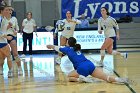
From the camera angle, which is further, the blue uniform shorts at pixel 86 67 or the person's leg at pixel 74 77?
the person's leg at pixel 74 77

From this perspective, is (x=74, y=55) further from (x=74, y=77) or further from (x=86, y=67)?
(x=74, y=77)

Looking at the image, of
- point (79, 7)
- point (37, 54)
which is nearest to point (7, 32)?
point (37, 54)

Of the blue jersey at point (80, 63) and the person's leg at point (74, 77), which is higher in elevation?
the blue jersey at point (80, 63)

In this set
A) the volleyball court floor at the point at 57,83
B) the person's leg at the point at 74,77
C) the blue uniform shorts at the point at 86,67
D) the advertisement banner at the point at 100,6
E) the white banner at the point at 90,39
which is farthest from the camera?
the advertisement banner at the point at 100,6

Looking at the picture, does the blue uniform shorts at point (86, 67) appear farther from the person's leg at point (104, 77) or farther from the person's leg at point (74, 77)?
the person's leg at point (74, 77)

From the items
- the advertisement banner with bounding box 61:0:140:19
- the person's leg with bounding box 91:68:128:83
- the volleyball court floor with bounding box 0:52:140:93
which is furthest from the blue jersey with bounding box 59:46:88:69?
the advertisement banner with bounding box 61:0:140:19

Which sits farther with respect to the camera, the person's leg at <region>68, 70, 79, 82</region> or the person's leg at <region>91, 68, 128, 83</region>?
the person's leg at <region>68, 70, 79, 82</region>

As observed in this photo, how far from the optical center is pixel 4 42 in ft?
32.5

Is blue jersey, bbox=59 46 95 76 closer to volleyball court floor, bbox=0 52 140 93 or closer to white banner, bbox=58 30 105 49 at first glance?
volleyball court floor, bbox=0 52 140 93

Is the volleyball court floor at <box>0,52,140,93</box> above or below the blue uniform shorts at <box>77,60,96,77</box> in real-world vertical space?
below

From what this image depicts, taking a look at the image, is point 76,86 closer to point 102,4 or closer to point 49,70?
point 49,70

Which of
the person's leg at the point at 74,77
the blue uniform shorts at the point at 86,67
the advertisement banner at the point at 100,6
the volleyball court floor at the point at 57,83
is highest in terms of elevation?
the advertisement banner at the point at 100,6

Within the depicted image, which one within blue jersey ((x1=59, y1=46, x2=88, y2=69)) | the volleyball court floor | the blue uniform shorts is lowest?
the volleyball court floor

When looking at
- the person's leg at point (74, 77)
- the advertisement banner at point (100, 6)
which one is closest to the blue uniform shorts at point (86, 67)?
the person's leg at point (74, 77)
